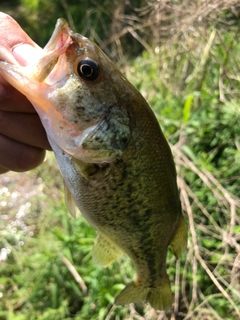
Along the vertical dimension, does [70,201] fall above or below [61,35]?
below

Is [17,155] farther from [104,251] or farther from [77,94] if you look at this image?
[104,251]

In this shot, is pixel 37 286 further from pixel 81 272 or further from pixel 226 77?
pixel 226 77

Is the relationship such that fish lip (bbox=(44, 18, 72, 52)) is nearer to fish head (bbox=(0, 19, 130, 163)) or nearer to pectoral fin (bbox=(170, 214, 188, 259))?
fish head (bbox=(0, 19, 130, 163))

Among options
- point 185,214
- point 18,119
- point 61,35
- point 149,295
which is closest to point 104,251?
point 149,295

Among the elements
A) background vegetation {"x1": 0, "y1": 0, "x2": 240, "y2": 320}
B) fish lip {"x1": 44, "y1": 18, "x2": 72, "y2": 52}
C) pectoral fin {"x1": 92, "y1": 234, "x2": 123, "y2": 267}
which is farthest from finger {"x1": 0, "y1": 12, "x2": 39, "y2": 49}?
background vegetation {"x1": 0, "y1": 0, "x2": 240, "y2": 320}

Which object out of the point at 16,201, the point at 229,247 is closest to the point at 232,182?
the point at 229,247

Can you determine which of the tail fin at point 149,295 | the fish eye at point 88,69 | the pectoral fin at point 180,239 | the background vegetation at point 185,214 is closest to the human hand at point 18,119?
the fish eye at point 88,69

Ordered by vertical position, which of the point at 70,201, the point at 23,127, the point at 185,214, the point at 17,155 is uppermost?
the point at 23,127
